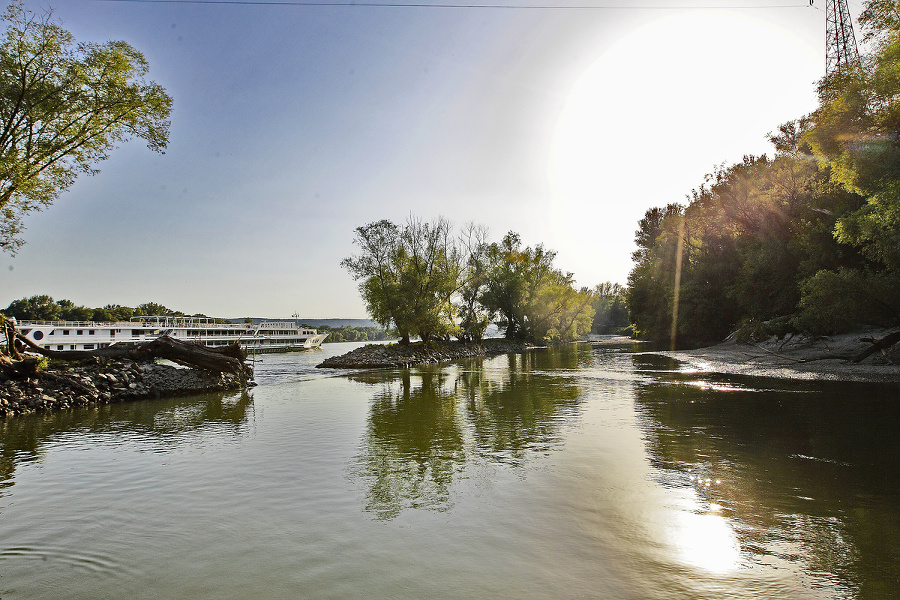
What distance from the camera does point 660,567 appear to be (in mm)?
5027

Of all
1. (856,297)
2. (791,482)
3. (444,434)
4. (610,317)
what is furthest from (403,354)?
(610,317)

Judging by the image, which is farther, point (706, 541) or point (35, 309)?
point (35, 309)

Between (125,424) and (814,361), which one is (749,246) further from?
(125,424)

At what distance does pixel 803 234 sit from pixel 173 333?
68041mm

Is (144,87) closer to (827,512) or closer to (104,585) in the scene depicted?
(104,585)

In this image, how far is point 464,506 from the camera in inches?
276

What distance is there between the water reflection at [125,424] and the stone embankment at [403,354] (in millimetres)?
21521

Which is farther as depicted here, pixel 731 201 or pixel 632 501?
pixel 731 201

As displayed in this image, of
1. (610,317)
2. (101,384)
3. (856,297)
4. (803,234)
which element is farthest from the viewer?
A: (610,317)

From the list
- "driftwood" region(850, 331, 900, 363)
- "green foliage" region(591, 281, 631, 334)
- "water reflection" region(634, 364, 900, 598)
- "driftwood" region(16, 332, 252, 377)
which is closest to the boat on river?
"driftwood" region(16, 332, 252, 377)

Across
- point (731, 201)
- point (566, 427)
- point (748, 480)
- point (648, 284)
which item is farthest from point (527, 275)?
point (748, 480)

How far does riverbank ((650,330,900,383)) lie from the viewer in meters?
20.9

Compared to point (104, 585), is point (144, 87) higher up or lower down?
higher up

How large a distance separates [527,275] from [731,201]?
1448 inches
